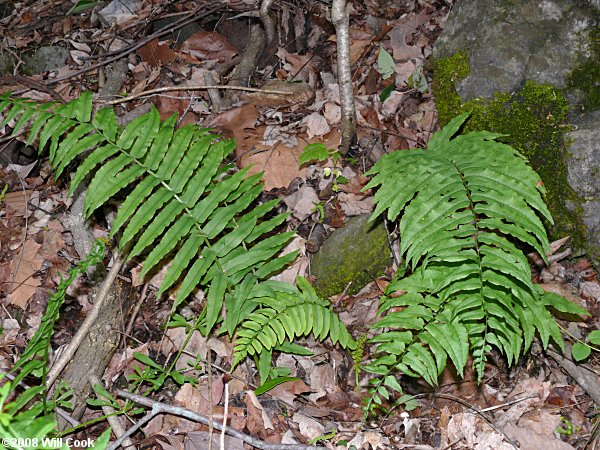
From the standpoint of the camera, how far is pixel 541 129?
3.74 metres

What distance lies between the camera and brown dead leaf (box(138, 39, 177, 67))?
5301 millimetres

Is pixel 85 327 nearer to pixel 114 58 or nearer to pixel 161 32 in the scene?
pixel 114 58

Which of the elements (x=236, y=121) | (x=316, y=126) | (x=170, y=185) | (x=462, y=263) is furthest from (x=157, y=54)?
(x=462, y=263)

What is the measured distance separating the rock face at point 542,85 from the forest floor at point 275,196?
31 centimetres

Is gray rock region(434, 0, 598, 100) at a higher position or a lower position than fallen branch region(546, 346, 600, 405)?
higher

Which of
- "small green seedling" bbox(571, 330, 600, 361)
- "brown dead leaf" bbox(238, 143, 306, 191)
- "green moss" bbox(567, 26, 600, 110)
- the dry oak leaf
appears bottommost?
the dry oak leaf

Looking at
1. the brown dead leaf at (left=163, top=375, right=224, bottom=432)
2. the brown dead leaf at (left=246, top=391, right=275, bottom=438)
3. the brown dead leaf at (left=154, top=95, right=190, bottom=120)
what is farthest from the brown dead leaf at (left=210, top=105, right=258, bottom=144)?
the brown dead leaf at (left=246, top=391, right=275, bottom=438)

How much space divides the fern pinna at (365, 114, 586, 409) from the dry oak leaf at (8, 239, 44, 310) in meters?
2.56

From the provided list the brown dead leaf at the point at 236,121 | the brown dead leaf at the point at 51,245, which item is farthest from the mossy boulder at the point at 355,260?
the brown dead leaf at the point at 51,245

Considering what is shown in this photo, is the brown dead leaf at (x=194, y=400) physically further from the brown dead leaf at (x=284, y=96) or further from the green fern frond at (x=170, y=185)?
the brown dead leaf at (x=284, y=96)

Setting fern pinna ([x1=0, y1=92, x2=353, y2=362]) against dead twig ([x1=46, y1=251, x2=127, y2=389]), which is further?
dead twig ([x1=46, y1=251, x2=127, y2=389])

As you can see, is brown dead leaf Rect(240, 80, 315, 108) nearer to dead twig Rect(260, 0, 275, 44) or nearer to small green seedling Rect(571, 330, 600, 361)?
dead twig Rect(260, 0, 275, 44)

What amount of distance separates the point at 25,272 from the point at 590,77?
13.5ft

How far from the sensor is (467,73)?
160 inches
